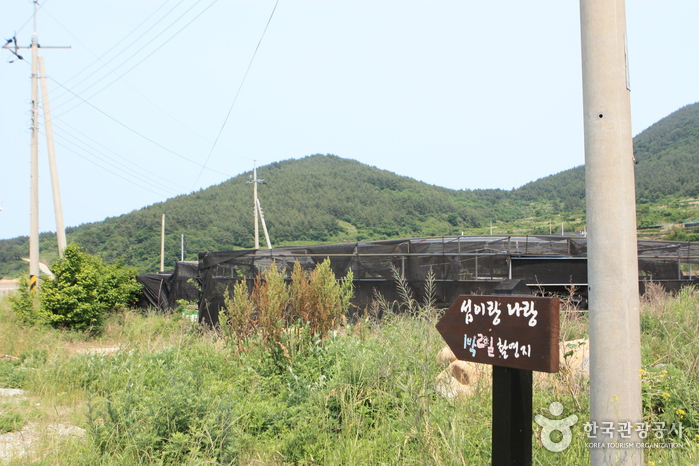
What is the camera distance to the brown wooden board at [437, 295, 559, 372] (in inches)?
95.3

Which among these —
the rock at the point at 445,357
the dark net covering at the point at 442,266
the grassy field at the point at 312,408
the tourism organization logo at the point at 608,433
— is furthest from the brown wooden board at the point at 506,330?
the dark net covering at the point at 442,266

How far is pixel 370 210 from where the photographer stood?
262 ft

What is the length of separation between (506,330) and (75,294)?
1352 centimetres

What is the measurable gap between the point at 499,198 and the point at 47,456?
69.0 m

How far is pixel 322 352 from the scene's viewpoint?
577cm

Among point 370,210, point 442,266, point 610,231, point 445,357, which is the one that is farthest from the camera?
point 370,210

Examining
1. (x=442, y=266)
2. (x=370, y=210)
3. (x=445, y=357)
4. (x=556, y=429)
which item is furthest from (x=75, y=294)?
(x=370, y=210)

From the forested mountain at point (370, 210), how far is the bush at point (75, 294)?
117 feet

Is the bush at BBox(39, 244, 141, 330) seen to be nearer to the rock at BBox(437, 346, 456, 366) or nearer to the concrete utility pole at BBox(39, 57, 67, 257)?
the concrete utility pole at BBox(39, 57, 67, 257)

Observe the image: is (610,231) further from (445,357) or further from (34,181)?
(34,181)

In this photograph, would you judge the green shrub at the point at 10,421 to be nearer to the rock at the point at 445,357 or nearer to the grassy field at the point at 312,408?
the grassy field at the point at 312,408

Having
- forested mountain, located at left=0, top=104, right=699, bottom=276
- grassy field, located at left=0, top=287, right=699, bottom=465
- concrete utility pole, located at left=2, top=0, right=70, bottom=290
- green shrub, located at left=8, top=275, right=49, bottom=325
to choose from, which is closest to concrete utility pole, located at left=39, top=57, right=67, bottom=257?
concrete utility pole, located at left=2, top=0, right=70, bottom=290

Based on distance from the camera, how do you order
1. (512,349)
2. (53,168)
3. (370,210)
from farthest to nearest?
(370,210), (53,168), (512,349)

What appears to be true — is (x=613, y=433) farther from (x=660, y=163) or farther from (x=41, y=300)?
(x=660, y=163)
